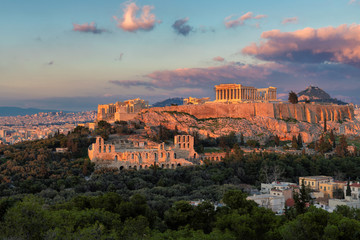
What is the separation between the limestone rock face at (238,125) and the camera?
254ft

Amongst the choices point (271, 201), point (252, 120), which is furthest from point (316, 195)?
point (252, 120)

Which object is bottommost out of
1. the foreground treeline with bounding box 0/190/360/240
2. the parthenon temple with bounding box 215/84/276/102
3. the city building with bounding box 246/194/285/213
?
the city building with bounding box 246/194/285/213

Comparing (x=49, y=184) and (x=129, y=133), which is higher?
(x=129, y=133)

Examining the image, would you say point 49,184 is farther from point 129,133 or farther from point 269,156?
point 269,156

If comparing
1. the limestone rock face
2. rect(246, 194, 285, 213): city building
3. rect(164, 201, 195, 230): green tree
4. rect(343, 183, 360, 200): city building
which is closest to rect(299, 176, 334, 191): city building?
rect(343, 183, 360, 200): city building

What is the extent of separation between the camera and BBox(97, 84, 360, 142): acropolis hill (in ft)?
259

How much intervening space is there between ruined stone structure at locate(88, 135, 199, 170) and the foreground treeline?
22.8m

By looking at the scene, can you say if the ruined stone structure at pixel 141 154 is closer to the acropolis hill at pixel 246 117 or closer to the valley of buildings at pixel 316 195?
the valley of buildings at pixel 316 195

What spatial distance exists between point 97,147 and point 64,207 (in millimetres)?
26536

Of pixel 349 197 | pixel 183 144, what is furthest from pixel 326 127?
pixel 349 197

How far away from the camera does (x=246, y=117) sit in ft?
278

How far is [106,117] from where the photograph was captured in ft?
329

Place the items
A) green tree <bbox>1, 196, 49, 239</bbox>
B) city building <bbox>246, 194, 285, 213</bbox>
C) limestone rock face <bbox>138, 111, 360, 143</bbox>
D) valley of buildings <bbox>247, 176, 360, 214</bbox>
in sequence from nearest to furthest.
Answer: green tree <bbox>1, 196, 49, 239</bbox> → city building <bbox>246, 194, 285, 213</bbox> → valley of buildings <bbox>247, 176, 360, 214</bbox> → limestone rock face <bbox>138, 111, 360, 143</bbox>

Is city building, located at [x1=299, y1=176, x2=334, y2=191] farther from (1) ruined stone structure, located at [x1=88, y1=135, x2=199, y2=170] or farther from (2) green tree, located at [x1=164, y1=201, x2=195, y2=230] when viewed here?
(2) green tree, located at [x1=164, y1=201, x2=195, y2=230]
